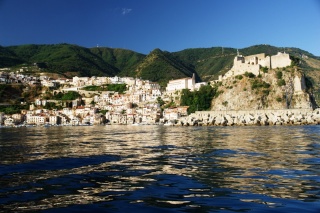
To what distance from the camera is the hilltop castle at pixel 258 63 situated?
247ft

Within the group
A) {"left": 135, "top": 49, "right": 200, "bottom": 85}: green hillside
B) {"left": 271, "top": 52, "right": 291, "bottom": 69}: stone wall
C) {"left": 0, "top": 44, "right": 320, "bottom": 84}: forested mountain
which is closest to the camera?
{"left": 271, "top": 52, "right": 291, "bottom": 69}: stone wall

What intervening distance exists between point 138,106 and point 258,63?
132ft

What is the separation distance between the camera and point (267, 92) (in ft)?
231

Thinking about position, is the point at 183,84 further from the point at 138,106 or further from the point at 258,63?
the point at 258,63

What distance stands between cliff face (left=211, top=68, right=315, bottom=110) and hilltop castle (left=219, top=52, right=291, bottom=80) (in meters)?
2.25

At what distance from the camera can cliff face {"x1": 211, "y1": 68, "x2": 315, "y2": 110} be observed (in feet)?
223

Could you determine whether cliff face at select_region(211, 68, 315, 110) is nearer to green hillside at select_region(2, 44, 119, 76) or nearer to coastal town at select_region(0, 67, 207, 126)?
coastal town at select_region(0, 67, 207, 126)

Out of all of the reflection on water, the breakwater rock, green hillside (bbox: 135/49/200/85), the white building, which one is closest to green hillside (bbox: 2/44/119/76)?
green hillside (bbox: 135/49/200/85)

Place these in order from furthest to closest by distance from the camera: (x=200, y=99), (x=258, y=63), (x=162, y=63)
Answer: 1. (x=162, y=63)
2. (x=258, y=63)
3. (x=200, y=99)

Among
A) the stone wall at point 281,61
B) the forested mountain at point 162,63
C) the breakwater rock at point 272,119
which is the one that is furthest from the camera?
the forested mountain at point 162,63

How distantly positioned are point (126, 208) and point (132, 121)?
77436 millimetres

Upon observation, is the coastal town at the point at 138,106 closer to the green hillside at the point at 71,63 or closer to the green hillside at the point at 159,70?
the green hillside at the point at 159,70

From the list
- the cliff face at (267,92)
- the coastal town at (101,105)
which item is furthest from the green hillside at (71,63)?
the cliff face at (267,92)

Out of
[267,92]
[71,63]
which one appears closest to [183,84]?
[267,92]
